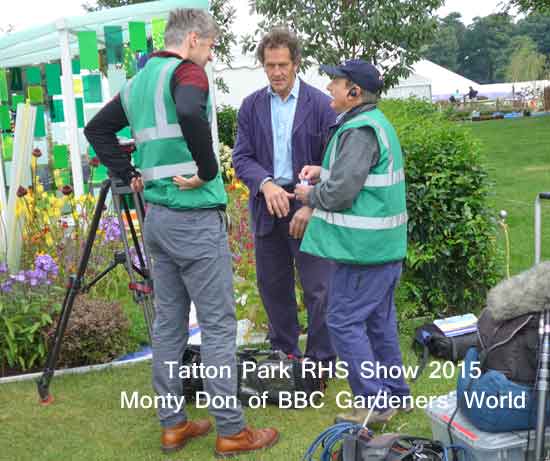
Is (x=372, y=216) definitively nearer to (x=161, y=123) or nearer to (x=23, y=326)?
(x=161, y=123)

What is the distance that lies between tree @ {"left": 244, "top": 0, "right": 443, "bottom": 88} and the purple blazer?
8731 mm

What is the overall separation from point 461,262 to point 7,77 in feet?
20.8

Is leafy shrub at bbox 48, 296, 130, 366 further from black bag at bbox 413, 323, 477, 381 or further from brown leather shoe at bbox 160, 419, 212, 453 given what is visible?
black bag at bbox 413, 323, 477, 381

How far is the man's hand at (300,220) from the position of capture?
421 cm

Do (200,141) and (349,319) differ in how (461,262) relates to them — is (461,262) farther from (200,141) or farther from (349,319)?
(200,141)

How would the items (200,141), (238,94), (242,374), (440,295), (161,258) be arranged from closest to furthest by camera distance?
1. (200,141)
2. (161,258)
3. (242,374)
4. (440,295)
5. (238,94)

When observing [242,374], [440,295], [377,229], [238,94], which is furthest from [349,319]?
[238,94]

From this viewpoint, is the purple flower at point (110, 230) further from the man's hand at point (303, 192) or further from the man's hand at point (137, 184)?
the man's hand at point (303, 192)

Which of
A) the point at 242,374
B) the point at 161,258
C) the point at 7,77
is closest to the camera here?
the point at 161,258

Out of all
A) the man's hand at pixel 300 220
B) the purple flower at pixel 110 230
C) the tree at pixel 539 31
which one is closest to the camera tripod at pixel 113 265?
the man's hand at pixel 300 220

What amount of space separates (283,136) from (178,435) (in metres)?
1.76

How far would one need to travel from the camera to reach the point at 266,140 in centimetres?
453

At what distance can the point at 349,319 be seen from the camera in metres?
3.79

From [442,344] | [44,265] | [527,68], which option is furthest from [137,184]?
[527,68]
